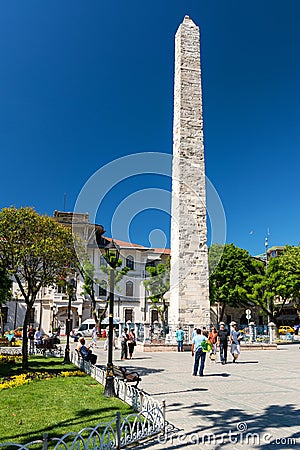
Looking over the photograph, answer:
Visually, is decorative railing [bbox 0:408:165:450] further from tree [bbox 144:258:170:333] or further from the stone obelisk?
tree [bbox 144:258:170:333]

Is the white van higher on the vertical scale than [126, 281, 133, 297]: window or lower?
lower

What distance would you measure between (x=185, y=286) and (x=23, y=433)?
17624 millimetres

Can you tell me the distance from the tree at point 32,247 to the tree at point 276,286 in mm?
23275

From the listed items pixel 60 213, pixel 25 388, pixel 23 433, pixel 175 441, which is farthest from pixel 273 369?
pixel 60 213

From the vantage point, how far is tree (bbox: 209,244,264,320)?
43719mm

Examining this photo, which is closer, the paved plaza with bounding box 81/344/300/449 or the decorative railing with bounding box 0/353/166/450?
the decorative railing with bounding box 0/353/166/450

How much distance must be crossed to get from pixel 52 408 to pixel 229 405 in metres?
3.56

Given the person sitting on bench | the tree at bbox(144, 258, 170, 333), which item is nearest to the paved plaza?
the person sitting on bench

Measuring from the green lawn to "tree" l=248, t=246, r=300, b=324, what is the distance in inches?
976

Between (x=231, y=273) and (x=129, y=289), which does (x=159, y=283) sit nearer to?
(x=231, y=273)

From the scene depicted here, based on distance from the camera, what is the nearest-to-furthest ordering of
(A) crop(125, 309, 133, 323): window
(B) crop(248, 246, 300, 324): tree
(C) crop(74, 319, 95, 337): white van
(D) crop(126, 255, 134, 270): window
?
(B) crop(248, 246, 300, 324): tree
(C) crop(74, 319, 95, 337): white van
(A) crop(125, 309, 133, 323): window
(D) crop(126, 255, 134, 270): window

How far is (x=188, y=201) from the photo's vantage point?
2412 centimetres

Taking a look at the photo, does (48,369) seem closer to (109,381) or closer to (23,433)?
(109,381)

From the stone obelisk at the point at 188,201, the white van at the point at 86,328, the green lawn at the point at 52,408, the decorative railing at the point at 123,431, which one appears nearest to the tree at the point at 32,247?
the green lawn at the point at 52,408
